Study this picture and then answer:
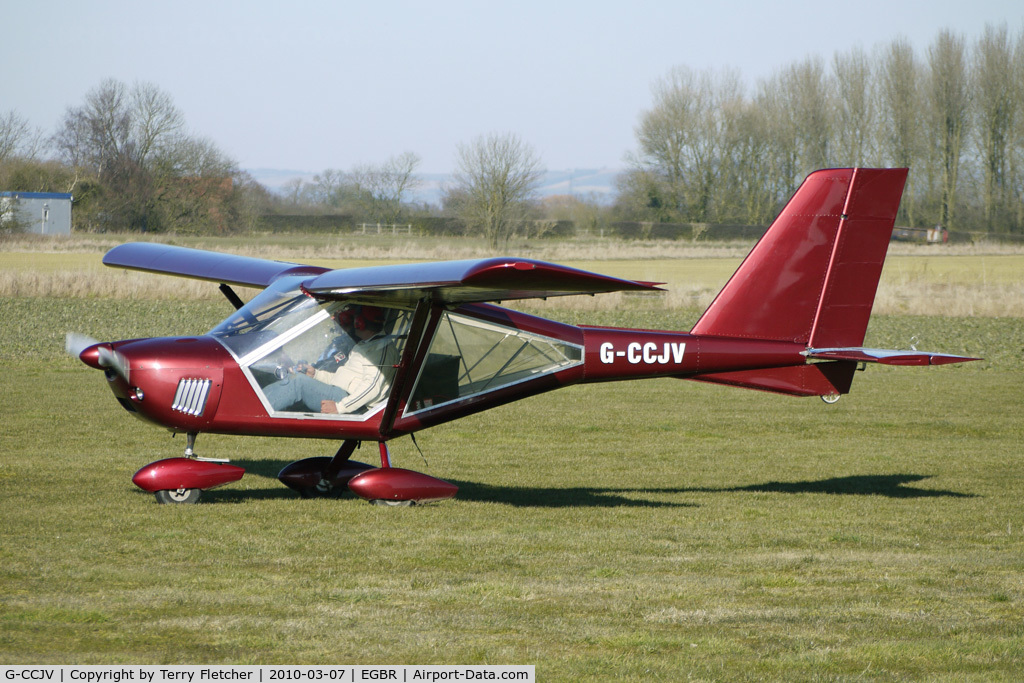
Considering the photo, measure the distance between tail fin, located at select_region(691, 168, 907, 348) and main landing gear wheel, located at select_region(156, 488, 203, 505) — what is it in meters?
5.07

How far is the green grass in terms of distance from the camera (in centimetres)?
514

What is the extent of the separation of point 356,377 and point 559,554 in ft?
8.52

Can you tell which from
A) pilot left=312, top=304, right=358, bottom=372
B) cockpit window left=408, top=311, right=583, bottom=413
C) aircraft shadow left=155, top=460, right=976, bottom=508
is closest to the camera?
pilot left=312, top=304, right=358, bottom=372

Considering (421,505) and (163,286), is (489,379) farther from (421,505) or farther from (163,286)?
(163,286)

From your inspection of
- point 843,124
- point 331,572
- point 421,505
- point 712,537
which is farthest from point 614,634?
point 843,124

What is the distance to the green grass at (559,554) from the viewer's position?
16.9 ft

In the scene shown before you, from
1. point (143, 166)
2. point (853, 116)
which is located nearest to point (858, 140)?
point (853, 116)

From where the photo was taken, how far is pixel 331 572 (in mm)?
6605

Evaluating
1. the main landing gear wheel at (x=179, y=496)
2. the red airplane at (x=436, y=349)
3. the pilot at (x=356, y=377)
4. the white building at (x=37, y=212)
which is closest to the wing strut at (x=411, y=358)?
the red airplane at (x=436, y=349)

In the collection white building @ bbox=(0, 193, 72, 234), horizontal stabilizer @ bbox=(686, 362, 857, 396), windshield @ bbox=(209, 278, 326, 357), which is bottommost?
horizontal stabilizer @ bbox=(686, 362, 857, 396)

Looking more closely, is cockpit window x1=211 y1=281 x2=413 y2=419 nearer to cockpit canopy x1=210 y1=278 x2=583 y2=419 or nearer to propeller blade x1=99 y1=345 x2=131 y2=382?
cockpit canopy x1=210 y1=278 x2=583 y2=419

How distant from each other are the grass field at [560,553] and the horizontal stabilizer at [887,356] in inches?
55.6

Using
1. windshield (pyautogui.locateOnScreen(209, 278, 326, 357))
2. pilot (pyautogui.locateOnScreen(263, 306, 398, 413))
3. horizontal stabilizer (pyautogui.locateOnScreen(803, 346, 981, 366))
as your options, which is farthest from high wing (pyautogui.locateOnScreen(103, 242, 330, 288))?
horizontal stabilizer (pyautogui.locateOnScreen(803, 346, 981, 366))

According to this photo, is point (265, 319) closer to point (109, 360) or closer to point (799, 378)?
point (109, 360)
